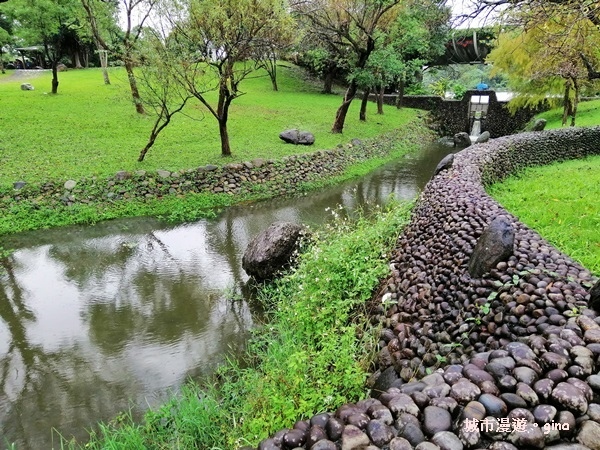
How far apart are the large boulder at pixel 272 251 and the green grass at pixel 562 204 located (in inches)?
158

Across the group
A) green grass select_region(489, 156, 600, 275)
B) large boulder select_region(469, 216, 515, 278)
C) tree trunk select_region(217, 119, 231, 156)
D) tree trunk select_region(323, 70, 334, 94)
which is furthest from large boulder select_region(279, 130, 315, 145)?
tree trunk select_region(323, 70, 334, 94)

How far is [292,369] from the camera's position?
14.3ft

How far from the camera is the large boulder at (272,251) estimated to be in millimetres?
7617

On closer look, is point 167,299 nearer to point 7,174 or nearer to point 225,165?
point 225,165

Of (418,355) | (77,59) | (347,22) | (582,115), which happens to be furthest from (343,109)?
(77,59)

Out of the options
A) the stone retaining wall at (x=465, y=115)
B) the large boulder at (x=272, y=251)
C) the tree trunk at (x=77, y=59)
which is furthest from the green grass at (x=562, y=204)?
the tree trunk at (x=77, y=59)

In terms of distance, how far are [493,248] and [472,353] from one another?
127 cm

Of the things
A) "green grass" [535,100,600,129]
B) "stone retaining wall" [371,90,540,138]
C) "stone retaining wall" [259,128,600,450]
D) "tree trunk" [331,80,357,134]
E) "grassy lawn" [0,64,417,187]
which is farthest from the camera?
"stone retaining wall" [371,90,540,138]

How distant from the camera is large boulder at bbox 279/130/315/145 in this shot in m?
16.5

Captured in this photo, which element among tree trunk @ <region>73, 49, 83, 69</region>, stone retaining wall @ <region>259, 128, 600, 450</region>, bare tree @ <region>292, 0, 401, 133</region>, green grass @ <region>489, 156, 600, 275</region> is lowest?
stone retaining wall @ <region>259, 128, 600, 450</region>

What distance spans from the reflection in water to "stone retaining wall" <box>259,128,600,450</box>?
2.63 m

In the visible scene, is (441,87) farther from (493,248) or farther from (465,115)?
(493,248)

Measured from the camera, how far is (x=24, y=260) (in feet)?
29.6

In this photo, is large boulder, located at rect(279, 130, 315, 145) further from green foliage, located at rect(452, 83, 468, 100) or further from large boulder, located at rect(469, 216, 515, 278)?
green foliage, located at rect(452, 83, 468, 100)
